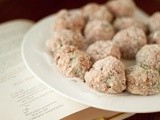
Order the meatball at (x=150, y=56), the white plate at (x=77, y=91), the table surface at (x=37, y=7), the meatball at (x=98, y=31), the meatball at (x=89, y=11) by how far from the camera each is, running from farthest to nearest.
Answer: the table surface at (x=37, y=7) → the meatball at (x=89, y=11) → the meatball at (x=98, y=31) → the meatball at (x=150, y=56) → the white plate at (x=77, y=91)

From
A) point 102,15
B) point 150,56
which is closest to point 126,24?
point 102,15

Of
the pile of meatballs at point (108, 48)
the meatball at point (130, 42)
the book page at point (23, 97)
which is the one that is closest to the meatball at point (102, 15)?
the pile of meatballs at point (108, 48)

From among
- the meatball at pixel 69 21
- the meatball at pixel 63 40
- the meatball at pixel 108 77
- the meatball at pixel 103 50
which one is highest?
the meatball at pixel 69 21

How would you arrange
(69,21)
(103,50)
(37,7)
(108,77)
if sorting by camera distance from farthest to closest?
1. (37,7)
2. (69,21)
3. (103,50)
4. (108,77)

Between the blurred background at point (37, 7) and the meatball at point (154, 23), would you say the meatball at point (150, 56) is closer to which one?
the meatball at point (154, 23)

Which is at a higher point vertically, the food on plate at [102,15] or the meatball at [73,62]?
the food on plate at [102,15]

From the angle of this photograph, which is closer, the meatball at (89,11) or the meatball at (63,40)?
the meatball at (63,40)

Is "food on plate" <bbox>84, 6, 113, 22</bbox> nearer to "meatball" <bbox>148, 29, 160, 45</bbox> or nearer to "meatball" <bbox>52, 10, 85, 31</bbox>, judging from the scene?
"meatball" <bbox>52, 10, 85, 31</bbox>

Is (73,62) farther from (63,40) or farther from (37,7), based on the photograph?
(37,7)
